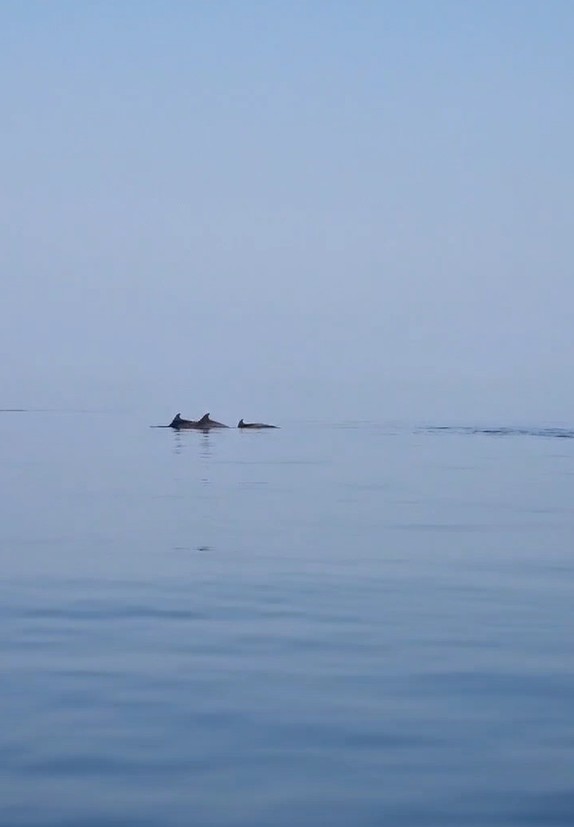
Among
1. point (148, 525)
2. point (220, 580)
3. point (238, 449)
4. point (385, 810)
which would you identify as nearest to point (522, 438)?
point (238, 449)

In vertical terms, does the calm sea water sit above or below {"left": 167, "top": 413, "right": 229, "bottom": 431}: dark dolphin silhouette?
below

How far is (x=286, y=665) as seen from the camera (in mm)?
13695

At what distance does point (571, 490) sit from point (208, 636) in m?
23.5

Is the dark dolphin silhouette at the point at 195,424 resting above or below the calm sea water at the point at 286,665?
above

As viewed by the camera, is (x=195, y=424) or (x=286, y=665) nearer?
(x=286, y=665)

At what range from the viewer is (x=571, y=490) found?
37125 mm

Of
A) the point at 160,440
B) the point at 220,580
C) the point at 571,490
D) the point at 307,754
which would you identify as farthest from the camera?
the point at 160,440

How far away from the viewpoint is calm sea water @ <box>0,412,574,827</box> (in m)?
9.62

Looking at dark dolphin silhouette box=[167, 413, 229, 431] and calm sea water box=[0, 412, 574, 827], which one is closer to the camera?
calm sea water box=[0, 412, 574, 827]

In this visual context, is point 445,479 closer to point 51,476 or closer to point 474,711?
point 51,476

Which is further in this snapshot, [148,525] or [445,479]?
[445,479]

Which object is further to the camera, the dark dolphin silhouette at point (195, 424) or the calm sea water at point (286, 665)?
the dark dolphin silhouette at point (195, 424)

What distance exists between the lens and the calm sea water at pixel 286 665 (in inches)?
379

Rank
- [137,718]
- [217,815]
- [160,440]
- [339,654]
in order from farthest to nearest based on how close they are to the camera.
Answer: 1. [160,440]
2. [339,654]
3. [137,718]
4. [217,815]
